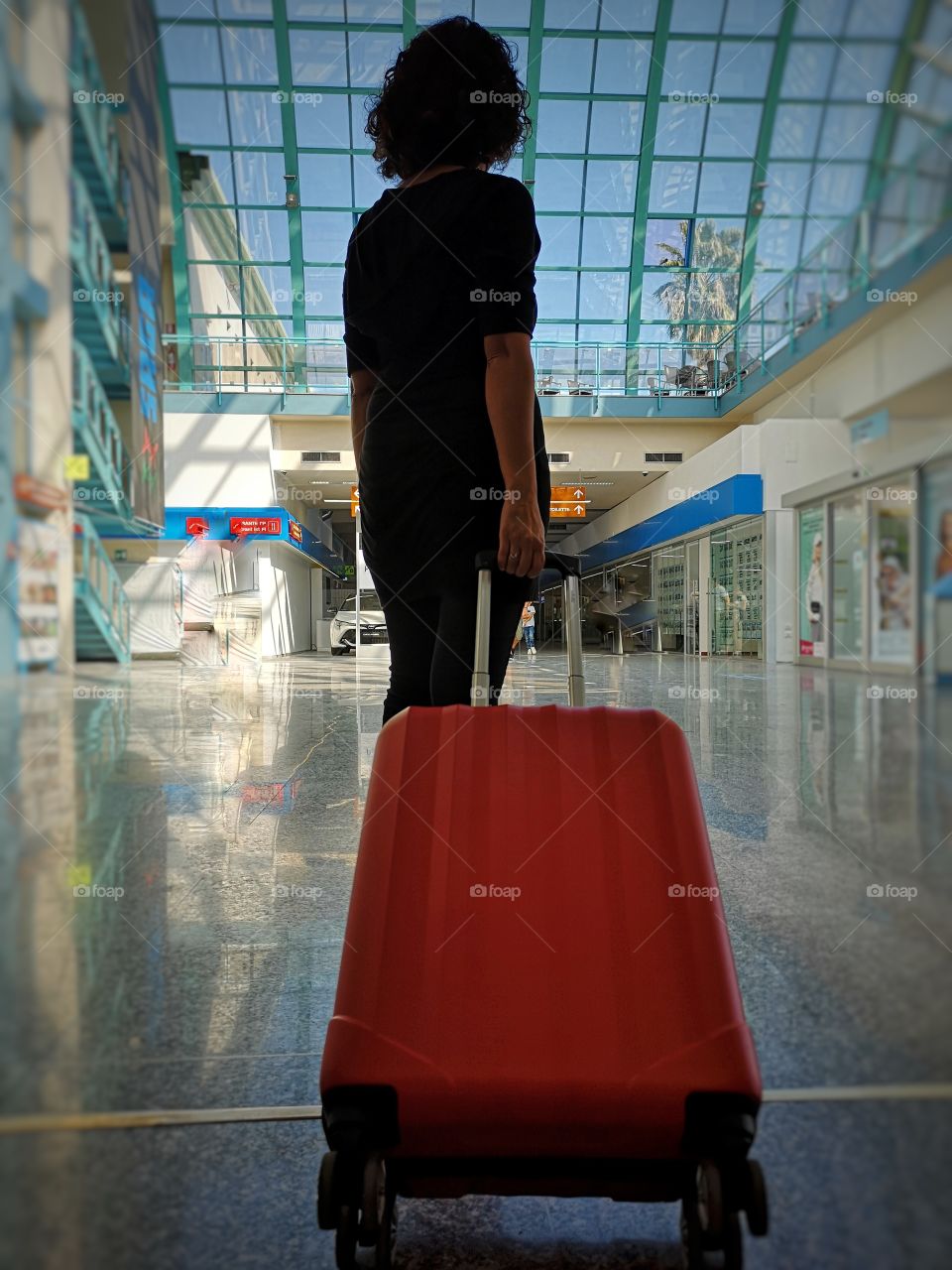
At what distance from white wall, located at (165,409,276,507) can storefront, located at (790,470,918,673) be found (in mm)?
14743

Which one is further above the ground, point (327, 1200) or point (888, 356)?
point (888, 356)

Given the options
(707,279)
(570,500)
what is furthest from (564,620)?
(570,500)

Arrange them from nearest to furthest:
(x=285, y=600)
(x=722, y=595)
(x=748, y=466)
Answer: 1. (x=748, y=466)
2. (x=722, y=595)
3. (x=285, y=600)

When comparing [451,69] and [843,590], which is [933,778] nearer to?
[843,590]

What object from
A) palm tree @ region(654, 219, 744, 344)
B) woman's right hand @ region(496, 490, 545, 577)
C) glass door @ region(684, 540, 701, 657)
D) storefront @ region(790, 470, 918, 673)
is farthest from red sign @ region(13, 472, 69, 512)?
glass door @ region(684, 540, 701, 657)

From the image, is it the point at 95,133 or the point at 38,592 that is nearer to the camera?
the point at 38,592

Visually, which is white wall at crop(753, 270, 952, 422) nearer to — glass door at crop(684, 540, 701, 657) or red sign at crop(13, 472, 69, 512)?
red sign at crop(13, 472, 69, 512)

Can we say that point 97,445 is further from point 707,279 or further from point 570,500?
point 570,500

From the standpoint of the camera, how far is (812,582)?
182cm

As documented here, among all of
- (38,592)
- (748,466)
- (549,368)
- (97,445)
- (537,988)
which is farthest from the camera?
(549,368)

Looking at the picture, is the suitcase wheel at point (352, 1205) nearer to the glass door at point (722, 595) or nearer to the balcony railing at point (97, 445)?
the balcony railing at point (97, 445)

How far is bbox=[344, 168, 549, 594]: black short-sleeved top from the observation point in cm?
133

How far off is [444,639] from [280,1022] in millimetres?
702

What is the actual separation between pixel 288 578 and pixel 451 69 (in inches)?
804
